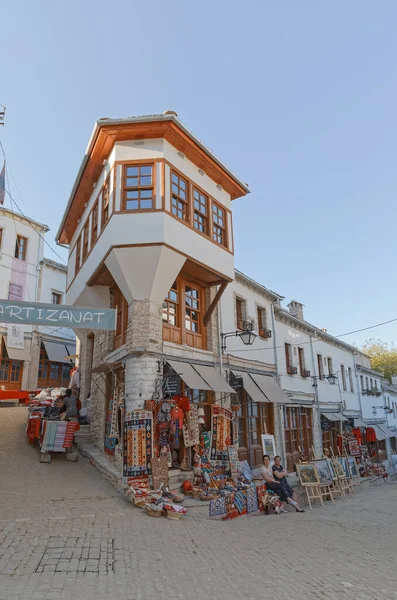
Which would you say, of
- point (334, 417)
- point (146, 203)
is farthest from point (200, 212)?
point (334, 417)

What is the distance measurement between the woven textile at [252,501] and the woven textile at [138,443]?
2.35 meters

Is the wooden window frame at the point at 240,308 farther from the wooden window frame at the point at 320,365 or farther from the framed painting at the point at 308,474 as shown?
the wooden window frame at the point at 320,365

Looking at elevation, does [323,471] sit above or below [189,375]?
below

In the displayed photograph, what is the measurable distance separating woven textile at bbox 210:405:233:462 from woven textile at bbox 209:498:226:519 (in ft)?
7.51

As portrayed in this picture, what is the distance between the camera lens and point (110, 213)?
10453 mm

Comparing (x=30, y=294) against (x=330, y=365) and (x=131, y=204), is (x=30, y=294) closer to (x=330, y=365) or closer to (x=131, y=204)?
(x=131, y=204)

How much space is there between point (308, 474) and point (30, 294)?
1772cm

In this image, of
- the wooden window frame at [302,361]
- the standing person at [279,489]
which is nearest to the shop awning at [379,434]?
the wooden window frame at [302,361]

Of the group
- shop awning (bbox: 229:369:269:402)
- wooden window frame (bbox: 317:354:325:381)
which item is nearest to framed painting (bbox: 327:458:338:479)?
shop awning (bbox: 229:369:269:402)

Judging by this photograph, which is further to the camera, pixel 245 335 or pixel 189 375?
pixel 245 335

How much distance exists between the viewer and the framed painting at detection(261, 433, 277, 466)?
1351 centimetres

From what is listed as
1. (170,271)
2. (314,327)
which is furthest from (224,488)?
(314,327)

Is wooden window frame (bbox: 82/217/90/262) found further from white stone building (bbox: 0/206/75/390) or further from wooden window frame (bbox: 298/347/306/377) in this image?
wooden window frame (bbox: 298/347/306/377)

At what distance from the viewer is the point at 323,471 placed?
12.6 m
